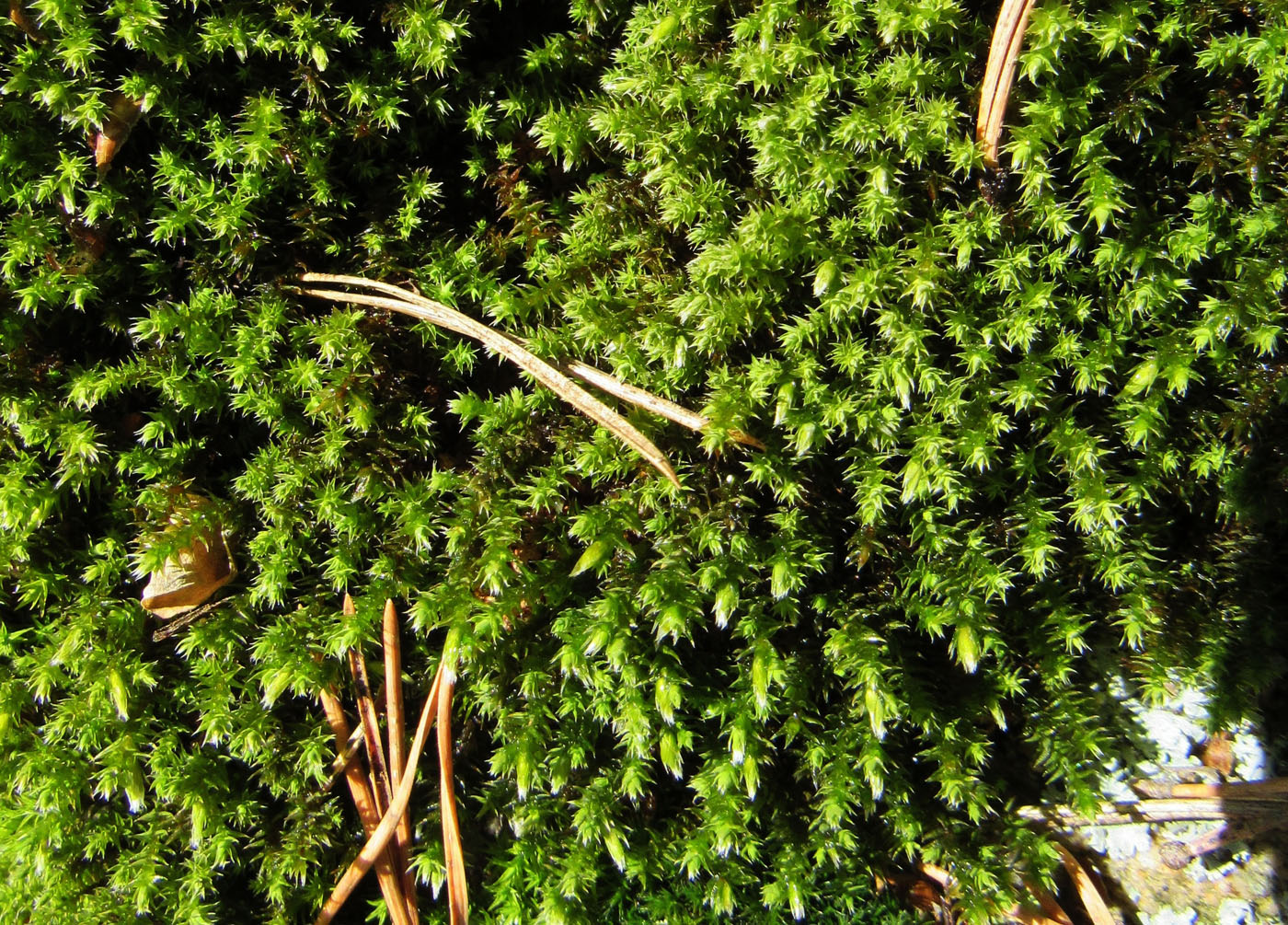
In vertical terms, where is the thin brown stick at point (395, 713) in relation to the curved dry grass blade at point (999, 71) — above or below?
below

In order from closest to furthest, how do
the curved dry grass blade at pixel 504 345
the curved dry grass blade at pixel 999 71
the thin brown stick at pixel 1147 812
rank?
the curved dry grass blade at pixel 999 71, the curved dry grass blade at pixel 504 345, the thin brown stick at pixel 1147 812

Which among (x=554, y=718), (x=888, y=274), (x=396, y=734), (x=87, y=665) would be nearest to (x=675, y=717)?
(x=554, y=718)

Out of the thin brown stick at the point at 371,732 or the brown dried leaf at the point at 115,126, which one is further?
the thin brown stick at the point at 371,732

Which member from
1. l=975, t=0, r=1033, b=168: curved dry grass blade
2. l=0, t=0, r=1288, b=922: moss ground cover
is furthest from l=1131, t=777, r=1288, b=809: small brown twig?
l=975, t=0, r=1033, b=168: curved dry grass blade

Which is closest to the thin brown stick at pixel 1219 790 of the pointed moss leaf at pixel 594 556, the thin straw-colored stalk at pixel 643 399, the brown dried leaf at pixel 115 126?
the thin straw-colored stalk at pixel 643 399

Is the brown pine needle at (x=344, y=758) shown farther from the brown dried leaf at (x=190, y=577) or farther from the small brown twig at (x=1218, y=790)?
the small brown twig at (x=1218, y=790)

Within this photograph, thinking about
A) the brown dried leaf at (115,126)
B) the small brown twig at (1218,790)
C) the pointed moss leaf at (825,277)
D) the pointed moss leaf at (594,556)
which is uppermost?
the brown dried leaf at (115,126)

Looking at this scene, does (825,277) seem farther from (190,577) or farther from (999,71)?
(190,577)
